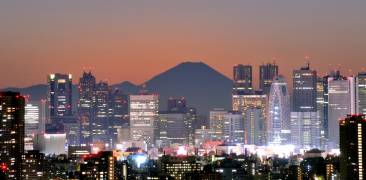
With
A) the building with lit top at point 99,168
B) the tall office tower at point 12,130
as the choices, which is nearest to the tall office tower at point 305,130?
the building with lit top at point 99,168

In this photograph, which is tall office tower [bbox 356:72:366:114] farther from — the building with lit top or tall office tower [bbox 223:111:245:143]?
the building with lit top

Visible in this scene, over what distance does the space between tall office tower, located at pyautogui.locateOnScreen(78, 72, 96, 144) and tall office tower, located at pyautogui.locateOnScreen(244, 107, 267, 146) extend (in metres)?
13.0

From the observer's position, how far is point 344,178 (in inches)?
1478

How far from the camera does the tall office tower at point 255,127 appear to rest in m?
81.2

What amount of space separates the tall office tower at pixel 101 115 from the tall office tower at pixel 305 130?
50.9ft

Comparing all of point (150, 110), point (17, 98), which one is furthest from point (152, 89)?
point (17, 98)

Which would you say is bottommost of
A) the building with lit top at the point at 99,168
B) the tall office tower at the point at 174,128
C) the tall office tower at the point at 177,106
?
the building with lit top at the point at 99,168

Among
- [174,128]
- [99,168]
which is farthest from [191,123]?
[99,168]

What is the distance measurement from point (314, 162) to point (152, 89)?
59.8m

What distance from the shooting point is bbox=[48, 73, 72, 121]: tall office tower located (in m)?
79.6

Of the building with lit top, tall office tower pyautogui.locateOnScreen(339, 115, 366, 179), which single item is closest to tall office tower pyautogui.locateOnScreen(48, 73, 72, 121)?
the building with lit top

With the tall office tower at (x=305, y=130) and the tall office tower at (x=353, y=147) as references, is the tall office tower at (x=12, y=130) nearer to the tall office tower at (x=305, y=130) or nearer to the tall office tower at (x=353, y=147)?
the tall office tower at (x=353, y=147)

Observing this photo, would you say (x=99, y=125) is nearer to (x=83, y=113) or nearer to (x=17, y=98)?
(x=83, y=113)

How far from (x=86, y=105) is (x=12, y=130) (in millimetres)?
44654
